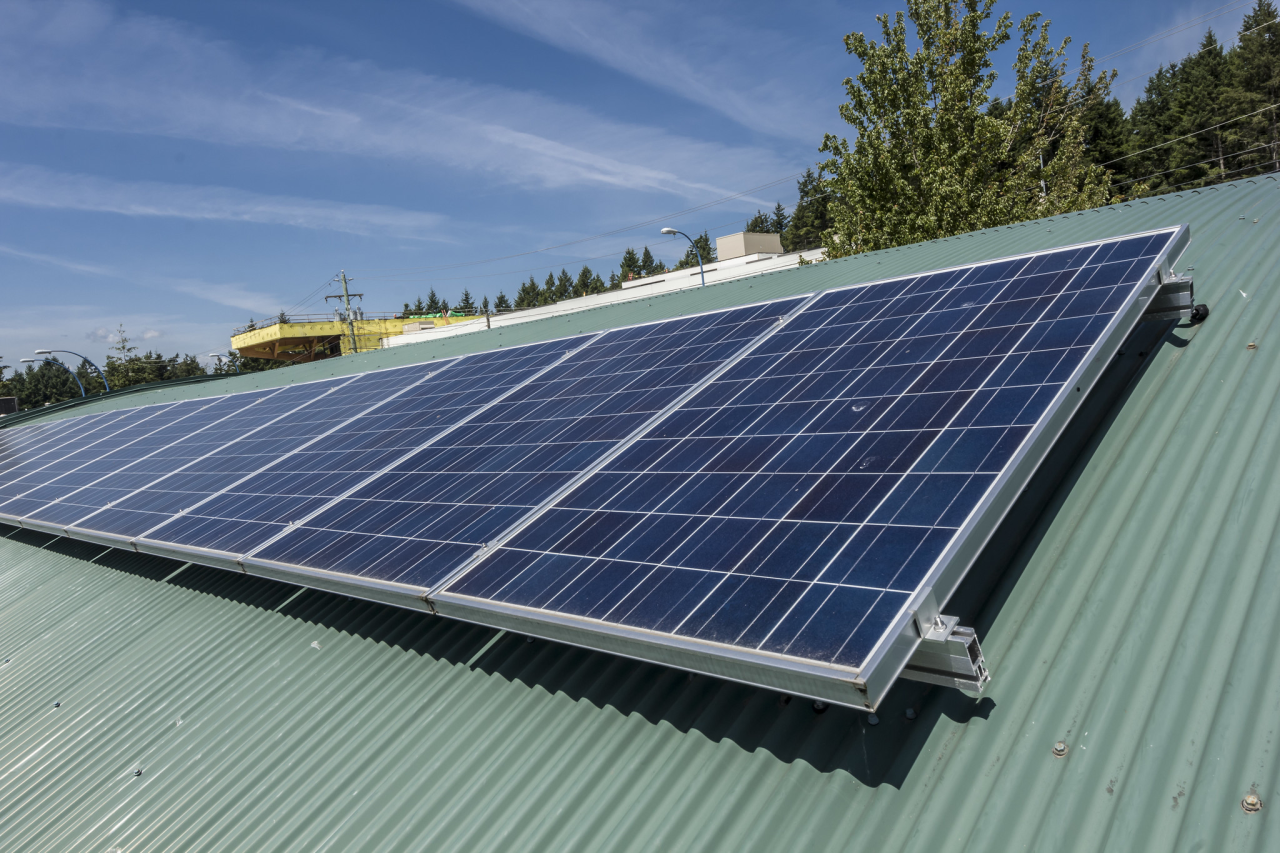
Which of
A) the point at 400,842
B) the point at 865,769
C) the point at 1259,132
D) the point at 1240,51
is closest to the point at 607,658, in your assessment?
the point at 400,842

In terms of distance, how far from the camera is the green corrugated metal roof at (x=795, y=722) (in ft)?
12.3

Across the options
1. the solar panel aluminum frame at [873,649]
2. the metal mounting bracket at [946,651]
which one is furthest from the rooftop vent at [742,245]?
the metal mounting bracket at [946,651]

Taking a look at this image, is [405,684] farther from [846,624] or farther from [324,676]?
[846,624]

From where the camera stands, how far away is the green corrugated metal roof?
3736mm

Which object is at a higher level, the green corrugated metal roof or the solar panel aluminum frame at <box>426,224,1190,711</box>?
the solar panel aluminum frame at <box>426,224,1190,711</box>

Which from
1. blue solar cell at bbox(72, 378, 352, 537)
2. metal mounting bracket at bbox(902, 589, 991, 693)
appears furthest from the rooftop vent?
metal mounting bracket at bbox(902, 589, 991, 693)

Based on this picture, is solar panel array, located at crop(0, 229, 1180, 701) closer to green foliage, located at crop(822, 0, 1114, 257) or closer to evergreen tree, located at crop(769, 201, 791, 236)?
green foliage, located at crop(822, 0, 1114, 257)

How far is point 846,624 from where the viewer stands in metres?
3.76

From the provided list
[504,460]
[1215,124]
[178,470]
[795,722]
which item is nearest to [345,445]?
[504,460]

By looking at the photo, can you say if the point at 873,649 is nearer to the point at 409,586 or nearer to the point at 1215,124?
the point at 409,586

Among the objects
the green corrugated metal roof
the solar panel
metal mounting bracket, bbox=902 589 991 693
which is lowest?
the green corrugated metal roof

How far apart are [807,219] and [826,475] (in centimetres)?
15195

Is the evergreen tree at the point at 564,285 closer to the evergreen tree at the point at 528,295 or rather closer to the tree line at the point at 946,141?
the evergreen tree at the point at 528,295

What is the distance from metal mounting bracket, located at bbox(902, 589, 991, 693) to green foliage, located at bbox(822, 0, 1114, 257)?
94.7 feet
